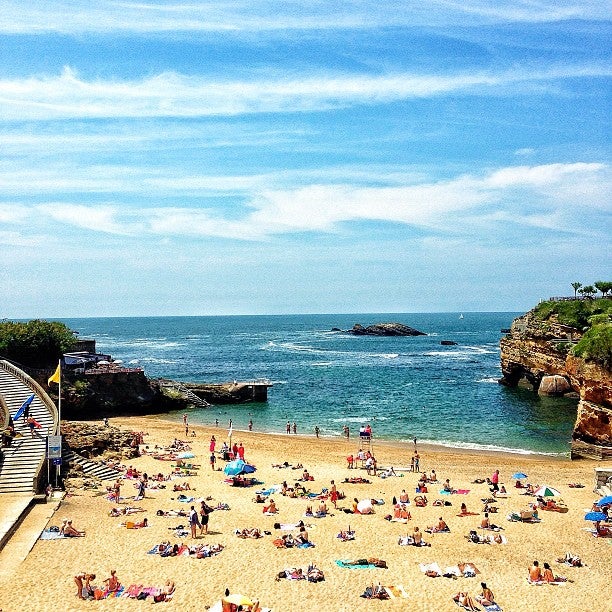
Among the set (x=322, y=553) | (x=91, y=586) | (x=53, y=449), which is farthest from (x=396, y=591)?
(x=53, y=449)

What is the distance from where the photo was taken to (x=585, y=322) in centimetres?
5991

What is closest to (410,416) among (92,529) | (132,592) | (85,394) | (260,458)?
(260,458)

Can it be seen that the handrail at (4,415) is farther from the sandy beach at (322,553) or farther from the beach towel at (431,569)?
the beach towel at (431,569)

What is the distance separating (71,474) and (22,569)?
10.6m

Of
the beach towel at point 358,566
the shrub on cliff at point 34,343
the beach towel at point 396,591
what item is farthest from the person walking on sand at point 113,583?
the shrub on cliff at point 34,343

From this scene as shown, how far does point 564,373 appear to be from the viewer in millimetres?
60969

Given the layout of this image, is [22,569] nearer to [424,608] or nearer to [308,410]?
[424,608]

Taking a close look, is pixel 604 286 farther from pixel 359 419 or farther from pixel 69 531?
pixel 69 531

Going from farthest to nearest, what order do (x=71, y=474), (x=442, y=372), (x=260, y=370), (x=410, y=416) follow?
(x=260, y=370)
(x=442, y=372)
(x=410, y=416)
(x=71, y=474)

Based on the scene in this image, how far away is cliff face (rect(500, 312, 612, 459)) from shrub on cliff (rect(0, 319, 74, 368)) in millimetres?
39342

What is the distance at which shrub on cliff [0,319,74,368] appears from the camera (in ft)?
147

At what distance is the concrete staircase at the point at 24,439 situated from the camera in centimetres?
2459

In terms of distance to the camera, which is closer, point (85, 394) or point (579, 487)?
point (579, 487)

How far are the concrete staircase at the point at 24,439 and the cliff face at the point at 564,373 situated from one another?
103ft
